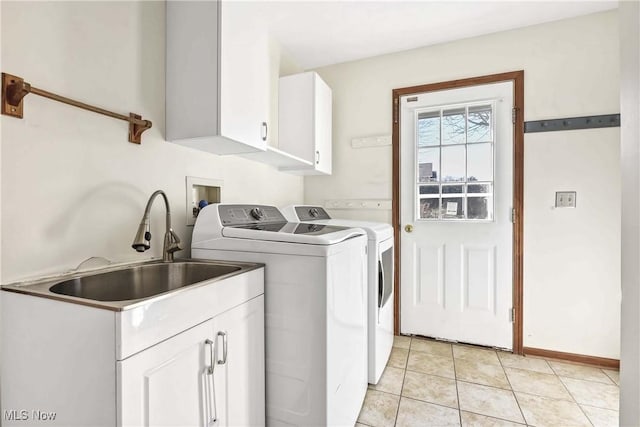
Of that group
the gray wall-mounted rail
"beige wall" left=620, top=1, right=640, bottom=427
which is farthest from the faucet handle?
the gray wall-mounted rail

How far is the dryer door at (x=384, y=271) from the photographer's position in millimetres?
1969

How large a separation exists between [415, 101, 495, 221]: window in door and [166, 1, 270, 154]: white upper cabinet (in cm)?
164

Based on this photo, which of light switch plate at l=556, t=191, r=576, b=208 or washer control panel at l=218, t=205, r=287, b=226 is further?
light switch plate at l=556, t=191, r=576, b=208

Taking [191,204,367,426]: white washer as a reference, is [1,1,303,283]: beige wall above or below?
above

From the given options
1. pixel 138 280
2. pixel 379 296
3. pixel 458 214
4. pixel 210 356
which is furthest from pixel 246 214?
pixel 458 214

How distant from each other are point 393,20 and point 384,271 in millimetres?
1815

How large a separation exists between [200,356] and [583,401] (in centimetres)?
217

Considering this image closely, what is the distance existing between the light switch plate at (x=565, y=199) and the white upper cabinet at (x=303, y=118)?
1.80 m

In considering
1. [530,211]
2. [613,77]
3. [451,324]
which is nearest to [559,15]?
[613,77]

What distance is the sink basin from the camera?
3.57 feet

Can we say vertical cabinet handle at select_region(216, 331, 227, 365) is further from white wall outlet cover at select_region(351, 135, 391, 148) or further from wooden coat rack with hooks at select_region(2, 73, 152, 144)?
white wall outlet cover at select_region(351, 135, 391, 148)

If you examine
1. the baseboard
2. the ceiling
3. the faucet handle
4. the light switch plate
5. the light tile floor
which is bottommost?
the light tile floor

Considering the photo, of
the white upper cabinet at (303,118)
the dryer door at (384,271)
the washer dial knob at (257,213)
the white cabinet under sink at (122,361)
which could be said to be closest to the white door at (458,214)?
the dryer door at (384,271)

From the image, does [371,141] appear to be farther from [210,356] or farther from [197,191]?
[210,356]
